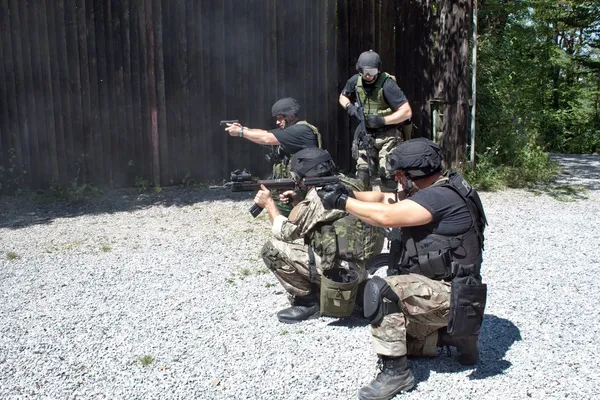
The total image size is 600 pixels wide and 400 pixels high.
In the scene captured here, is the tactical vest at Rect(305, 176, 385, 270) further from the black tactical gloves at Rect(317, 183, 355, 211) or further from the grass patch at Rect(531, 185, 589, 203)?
the grass patch at Rect(531, 185, 589, 203)

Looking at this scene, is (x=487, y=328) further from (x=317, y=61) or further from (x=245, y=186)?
(x=317, y=61)

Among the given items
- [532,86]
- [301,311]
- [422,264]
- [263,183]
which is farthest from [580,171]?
[422,264]

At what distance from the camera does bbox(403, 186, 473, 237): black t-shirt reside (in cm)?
353

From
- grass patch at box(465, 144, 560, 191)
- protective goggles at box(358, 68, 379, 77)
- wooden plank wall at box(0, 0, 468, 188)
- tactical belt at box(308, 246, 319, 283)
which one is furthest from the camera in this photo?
grass patch at box(465, 144, 560, 191)

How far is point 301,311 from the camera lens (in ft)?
14.9

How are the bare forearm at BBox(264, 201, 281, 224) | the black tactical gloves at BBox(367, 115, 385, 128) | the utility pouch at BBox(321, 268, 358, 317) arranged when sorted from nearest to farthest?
the utility pouch at BBox(321, 268, 358, 317) < the bare forearm at BBox(264, 201, 281, 224) < the black tactical gloves at BBox(367, 115, 385, 128)

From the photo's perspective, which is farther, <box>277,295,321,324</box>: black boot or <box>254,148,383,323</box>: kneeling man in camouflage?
<box>277,295,321,324</box>: black boot

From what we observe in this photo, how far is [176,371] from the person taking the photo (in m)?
3.79

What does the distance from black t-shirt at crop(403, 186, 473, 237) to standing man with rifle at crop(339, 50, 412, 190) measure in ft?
11.8

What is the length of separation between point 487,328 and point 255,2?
6.30 m

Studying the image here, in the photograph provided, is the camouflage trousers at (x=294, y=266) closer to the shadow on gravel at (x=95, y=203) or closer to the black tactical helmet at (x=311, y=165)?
the black tactical helmet at (x=311, y=165)

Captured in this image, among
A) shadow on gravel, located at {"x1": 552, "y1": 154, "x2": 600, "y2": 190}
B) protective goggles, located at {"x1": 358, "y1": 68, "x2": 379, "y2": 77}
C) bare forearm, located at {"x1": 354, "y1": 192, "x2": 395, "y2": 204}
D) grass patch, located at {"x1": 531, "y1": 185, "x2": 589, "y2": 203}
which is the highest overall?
protective goggles, located at {"x1": 358, "y1": 68, "x2": 379, "y2": 77}

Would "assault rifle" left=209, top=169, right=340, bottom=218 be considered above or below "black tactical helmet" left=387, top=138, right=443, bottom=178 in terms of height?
below

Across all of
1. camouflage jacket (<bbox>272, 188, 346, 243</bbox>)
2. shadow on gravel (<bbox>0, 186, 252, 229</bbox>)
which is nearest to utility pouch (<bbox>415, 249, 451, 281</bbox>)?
camouflage jacket (<bbox>272, 188, 346, 243</bbox>)
